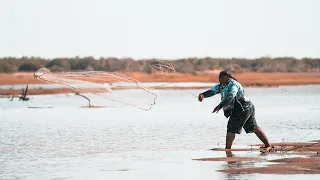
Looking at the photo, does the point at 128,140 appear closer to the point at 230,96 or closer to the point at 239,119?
the point at 239,119

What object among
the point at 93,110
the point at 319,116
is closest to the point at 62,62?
the point at 93,110

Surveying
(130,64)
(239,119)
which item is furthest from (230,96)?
(130,64)

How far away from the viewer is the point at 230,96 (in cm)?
1351

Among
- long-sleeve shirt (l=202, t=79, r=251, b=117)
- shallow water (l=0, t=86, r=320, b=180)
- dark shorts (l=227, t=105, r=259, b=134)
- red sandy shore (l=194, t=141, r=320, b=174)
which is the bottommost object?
shallow water (l=0, t=86, r=320, b=180)

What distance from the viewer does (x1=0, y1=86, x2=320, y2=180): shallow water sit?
1195 cm

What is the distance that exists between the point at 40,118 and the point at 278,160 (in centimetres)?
1329

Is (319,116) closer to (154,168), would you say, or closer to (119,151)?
(119,151)

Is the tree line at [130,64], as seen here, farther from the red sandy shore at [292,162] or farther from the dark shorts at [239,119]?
the dark shorts at [239,119]

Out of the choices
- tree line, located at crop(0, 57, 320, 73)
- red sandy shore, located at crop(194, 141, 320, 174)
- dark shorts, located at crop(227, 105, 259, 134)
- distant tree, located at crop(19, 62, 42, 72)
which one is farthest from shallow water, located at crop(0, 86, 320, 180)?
→ distant tree, located at crop(19, 62, 42, 72)

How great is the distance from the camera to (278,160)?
41.1 ft

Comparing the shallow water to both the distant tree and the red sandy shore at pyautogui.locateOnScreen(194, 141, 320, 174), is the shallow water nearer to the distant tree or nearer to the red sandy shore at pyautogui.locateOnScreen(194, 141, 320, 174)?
the red sandy shore at pyautogui.locateOnScreen(194, 141, 320, 174)

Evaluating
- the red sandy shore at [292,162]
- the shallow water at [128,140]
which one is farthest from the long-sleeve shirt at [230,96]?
the red sandy shore at [292,162]

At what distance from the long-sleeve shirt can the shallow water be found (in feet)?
2.64

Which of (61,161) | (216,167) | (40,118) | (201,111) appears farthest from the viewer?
(201,111)
